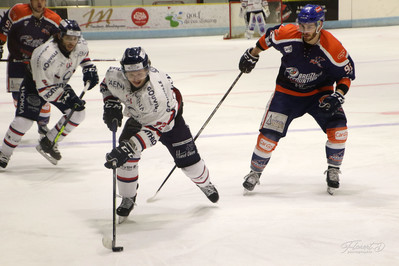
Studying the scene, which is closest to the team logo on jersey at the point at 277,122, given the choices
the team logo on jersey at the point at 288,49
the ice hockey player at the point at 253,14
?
the team logo on jersey at the point at 288,49

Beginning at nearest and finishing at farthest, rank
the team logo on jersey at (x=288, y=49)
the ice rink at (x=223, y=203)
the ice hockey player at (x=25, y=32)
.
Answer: the ice rink at (x=223, y=203) < the team logo on jersey at (x=288, y=49) < the ice hockey player at (x=25, y=32)

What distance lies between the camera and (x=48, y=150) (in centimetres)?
448

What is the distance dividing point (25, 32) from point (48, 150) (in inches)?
43.5

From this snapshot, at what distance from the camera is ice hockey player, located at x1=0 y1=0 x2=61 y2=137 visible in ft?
16.2

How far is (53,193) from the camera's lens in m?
3.84

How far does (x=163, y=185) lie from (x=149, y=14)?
13.2 metres

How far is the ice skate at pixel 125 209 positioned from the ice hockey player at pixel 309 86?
0.78 metres

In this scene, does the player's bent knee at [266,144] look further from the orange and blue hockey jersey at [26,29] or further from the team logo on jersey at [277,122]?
the orange and blue hockey jersey at [26,29]

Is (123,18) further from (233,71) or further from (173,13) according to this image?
(233,71)

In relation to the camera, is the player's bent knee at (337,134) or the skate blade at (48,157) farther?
the skate blade at (48,157)

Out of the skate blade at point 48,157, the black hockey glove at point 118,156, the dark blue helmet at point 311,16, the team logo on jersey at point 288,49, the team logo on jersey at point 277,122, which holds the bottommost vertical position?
the skate blade at point 48,157

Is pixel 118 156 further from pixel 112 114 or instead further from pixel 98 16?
pixel 98 16

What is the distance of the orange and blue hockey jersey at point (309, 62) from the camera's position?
3.47 m

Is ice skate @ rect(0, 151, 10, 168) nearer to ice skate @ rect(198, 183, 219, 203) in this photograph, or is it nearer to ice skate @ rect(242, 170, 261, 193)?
ice skate @ rect(198, 183, 219, 203)
